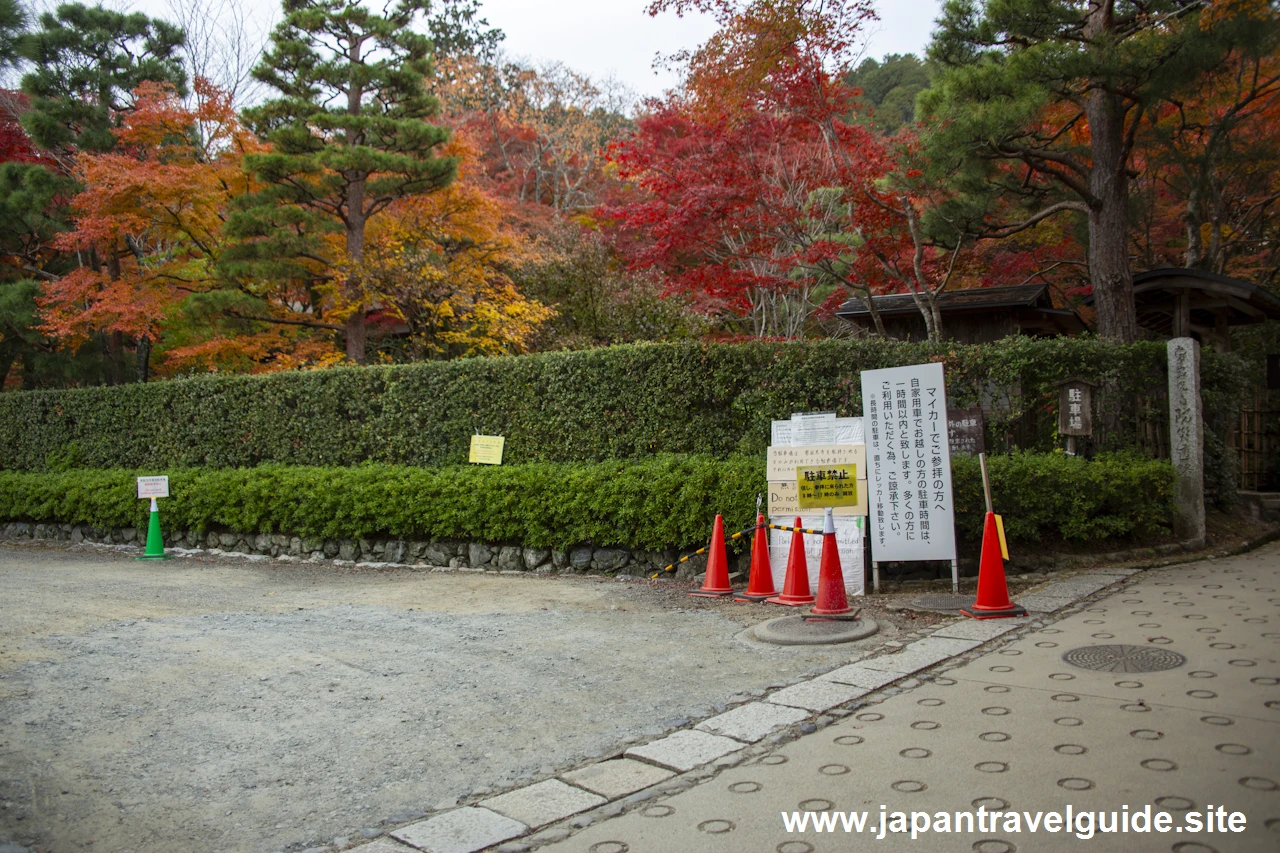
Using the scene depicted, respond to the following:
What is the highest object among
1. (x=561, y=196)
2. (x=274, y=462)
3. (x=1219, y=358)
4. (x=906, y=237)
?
(x=561, y=196)

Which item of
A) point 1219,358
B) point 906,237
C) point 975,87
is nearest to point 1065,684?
point 975,87

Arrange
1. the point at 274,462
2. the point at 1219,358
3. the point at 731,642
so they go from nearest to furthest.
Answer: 1. the point at 731,642
2. the point at 1219,358
3. the point at 274,462

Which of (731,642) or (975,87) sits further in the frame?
(975,87)

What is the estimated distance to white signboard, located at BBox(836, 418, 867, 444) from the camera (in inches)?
312

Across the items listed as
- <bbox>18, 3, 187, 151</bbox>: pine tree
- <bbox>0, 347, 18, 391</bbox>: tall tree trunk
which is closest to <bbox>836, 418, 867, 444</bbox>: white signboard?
<bbox>18, 3, 187, 151</bbox>: pine tree

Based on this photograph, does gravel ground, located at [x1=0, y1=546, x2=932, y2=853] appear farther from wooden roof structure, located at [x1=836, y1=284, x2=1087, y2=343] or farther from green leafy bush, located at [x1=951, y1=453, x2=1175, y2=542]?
wooden roof structure, located at [x1=836, y1=284, x2=1087, y2=343]

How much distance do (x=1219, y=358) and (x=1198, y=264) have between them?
542 cm

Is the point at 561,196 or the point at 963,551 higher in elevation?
the point at 561,196

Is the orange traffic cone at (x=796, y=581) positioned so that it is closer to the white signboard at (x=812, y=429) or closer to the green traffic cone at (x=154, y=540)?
the white signboard at (x=812, y=429)

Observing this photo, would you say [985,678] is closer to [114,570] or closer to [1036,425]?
[1036,425]

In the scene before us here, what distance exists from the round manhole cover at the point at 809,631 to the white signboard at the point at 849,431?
6.31ft

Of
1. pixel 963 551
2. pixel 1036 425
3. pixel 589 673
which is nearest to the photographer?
pixel 589 673

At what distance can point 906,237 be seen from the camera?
12.8 m

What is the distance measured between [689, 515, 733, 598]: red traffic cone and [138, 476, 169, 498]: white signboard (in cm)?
1013
